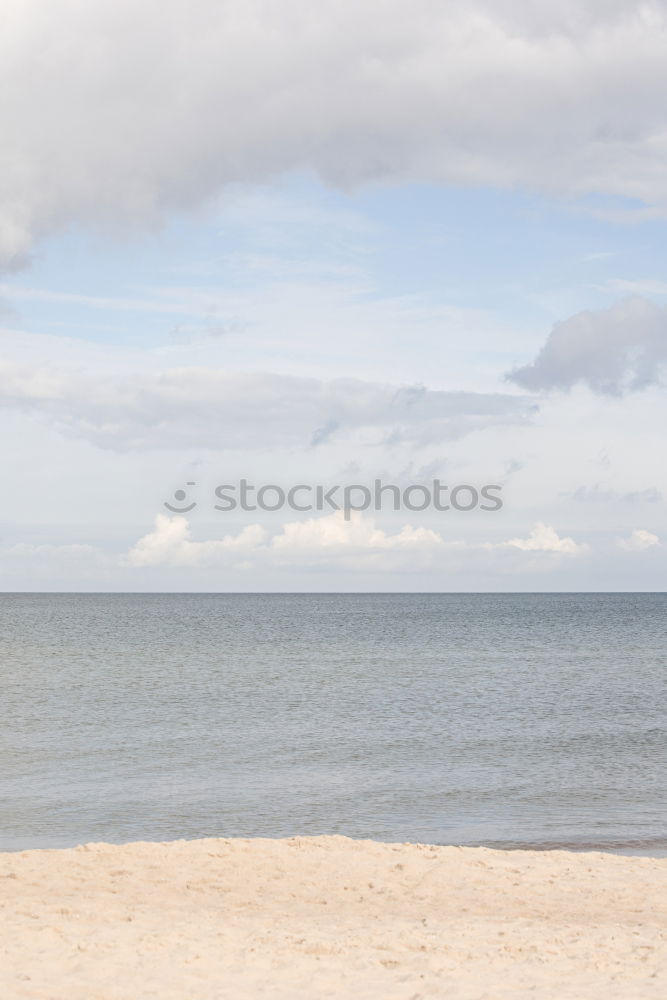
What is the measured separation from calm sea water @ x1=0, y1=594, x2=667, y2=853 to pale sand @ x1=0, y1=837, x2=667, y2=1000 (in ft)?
12.3

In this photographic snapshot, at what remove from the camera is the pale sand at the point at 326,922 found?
10.8 metres

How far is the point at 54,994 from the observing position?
1034cm

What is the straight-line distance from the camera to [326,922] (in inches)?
548

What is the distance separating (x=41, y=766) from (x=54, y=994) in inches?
761

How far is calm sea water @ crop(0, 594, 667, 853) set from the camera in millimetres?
22266

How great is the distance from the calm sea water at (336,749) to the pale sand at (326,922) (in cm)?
375

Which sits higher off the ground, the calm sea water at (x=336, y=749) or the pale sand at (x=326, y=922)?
the pale sand at (x=326, y=922)

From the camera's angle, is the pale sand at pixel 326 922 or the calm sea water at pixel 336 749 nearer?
the pale sand at pixel 326 922

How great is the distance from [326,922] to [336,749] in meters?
18.5

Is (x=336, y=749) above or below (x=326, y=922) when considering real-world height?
below

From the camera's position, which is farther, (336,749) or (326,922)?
(336,749)

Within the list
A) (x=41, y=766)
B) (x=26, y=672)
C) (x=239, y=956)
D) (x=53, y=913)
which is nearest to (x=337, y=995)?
(x=239, y=956)

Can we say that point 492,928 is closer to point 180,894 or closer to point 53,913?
point 180,894

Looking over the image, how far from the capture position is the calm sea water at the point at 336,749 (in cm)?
2227
